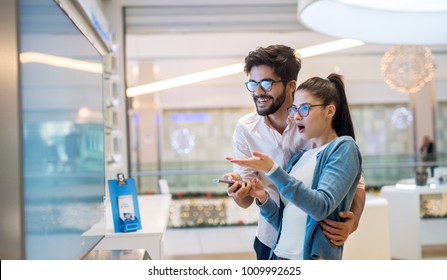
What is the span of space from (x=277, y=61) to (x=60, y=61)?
0.61 m

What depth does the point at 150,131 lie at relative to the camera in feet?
19.6

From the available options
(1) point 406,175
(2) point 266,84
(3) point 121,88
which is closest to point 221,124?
(3) point 121,88

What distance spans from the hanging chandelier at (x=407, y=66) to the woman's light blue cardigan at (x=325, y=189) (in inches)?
141

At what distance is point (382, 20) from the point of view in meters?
2.32

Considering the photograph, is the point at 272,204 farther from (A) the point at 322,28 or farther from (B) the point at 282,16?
(B) the point at 282,16

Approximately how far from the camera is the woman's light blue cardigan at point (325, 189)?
1167 millimetres

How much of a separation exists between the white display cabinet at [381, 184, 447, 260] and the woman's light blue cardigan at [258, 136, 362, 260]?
11.2 feet

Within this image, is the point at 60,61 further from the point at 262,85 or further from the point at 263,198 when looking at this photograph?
the point at 263,198

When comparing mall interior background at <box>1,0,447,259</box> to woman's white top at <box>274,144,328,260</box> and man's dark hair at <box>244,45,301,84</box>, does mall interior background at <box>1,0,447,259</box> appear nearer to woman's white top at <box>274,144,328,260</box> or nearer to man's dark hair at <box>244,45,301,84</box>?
man's dark hair at <box>244,45,301,84</box>

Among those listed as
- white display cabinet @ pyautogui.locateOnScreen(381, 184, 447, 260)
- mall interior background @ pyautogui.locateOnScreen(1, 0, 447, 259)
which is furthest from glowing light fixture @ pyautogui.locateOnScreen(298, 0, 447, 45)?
white display cabinet @ pyautogui.locateOnScreen(381, 184, 447, 260)

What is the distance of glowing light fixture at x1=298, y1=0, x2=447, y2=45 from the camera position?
2283 mm

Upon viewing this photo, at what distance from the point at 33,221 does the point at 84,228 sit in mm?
510

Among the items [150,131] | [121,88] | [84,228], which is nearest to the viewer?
[84,228]

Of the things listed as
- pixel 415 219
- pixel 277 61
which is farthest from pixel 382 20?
pixel 415 219
